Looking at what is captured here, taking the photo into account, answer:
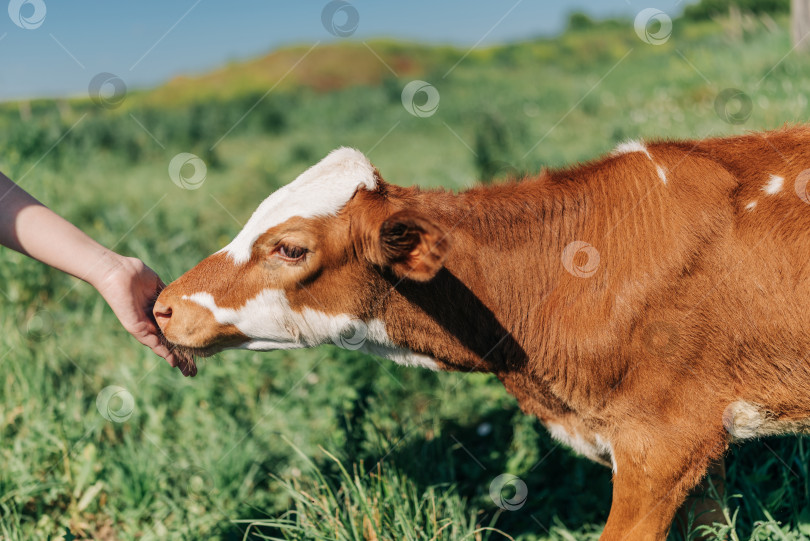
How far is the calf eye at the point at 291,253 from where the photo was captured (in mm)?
2623

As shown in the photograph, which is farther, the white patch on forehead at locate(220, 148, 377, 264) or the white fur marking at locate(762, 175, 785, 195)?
the white patch on forehead at locate(220, 148, 377, 264)

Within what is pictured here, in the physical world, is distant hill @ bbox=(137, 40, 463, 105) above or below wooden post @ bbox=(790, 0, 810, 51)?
above

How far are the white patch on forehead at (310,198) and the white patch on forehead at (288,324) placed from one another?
0.22 metres

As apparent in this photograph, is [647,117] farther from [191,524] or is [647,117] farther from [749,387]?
[191,524]

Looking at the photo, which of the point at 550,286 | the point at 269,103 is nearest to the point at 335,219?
the point at 550,286
